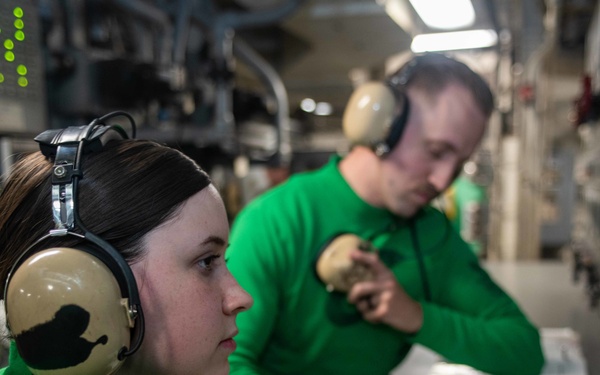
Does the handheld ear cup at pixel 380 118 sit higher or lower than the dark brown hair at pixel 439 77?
lower

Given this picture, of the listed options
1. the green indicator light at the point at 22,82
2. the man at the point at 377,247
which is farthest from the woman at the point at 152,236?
the man at the point at 377,247

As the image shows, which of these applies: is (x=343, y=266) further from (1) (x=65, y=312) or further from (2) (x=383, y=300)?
(1) (x=65, y=312)

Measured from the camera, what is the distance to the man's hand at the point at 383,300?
0.99 meters

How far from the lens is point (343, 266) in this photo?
38.5 inches

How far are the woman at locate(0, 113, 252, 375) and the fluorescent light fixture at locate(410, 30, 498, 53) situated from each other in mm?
2868

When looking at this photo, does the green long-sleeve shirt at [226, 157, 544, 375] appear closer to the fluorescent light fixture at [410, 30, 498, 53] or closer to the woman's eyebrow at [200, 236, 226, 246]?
the woman's eyebrow at [200, 236, 226, 246]

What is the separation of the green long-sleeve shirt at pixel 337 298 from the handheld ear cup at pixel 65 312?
0.48 metres

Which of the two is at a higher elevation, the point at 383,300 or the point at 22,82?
the point at 22,82

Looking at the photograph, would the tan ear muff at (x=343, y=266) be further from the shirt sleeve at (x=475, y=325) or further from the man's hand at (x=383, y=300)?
the shirt sleeve at (x=475, y=325)

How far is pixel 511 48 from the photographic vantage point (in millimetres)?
4273

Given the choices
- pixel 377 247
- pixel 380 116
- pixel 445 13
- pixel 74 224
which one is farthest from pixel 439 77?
pixel 445 13

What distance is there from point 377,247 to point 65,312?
766 millimetres

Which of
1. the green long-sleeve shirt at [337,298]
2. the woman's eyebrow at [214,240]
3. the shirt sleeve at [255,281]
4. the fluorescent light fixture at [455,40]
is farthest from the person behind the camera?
the fluorescent light fixture at [455,40]

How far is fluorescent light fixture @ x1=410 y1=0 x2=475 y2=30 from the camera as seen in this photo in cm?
276
